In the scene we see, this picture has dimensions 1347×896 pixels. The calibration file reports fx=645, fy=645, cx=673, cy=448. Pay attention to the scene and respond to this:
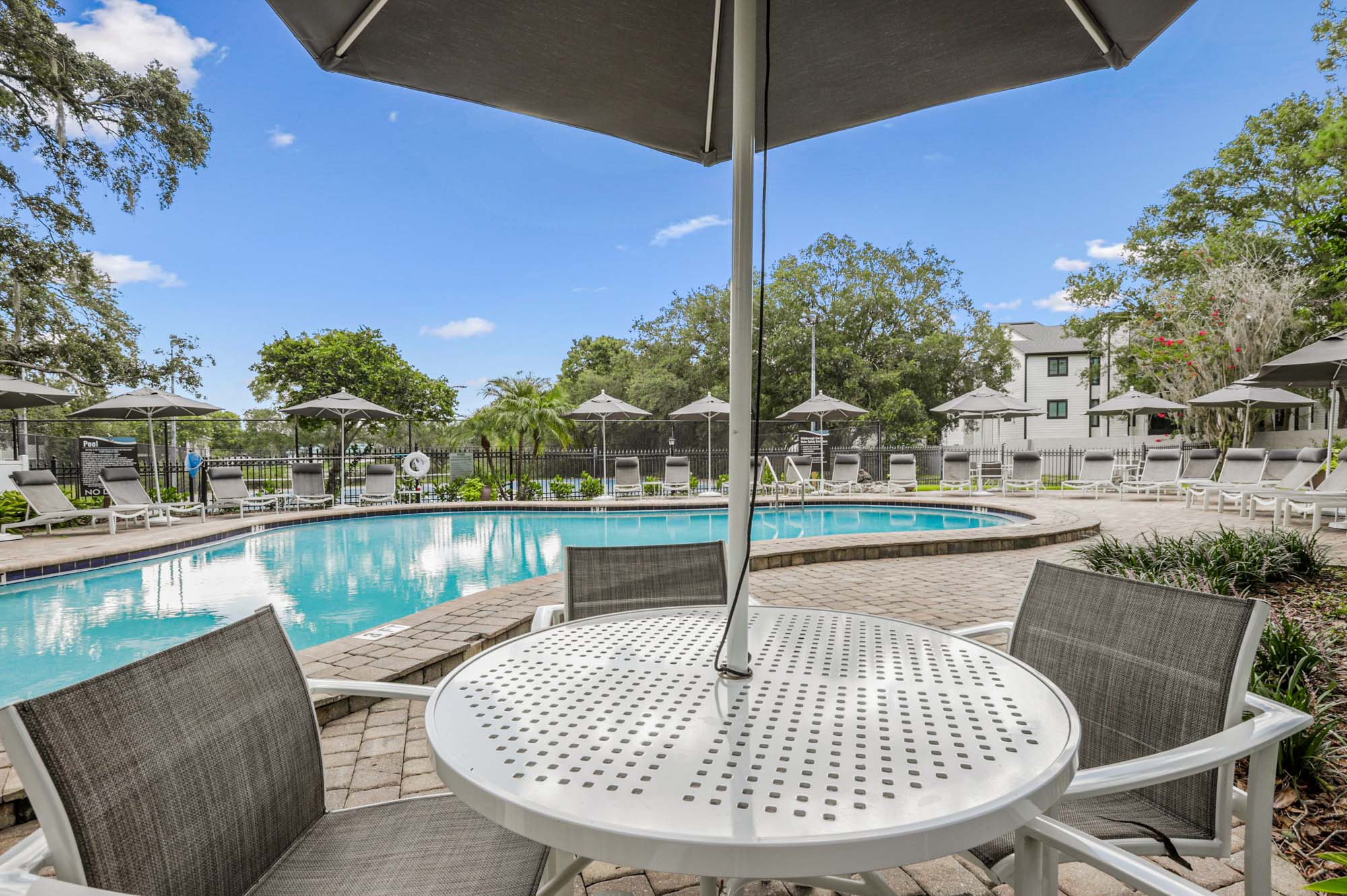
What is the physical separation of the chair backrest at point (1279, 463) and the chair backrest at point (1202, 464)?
154 cm

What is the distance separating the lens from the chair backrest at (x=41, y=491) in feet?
27.3

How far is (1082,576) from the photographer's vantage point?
1.62 m

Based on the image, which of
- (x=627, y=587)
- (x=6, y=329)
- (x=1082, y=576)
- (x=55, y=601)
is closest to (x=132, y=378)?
(x=6, y=329)

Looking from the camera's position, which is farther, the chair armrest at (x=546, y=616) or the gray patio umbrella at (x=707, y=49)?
the chair armrest at (x=546, y=616)

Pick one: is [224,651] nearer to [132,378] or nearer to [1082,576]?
[1082,576]

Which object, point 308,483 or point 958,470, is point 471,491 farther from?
point 958,470

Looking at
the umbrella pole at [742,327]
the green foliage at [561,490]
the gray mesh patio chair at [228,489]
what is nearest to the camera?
the umbrella pole at [742,327]

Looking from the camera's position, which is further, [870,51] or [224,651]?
[870,51]

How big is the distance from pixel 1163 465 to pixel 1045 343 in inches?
812

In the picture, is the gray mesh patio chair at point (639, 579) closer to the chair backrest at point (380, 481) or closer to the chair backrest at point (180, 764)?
the chair backrest at point (180, 764)

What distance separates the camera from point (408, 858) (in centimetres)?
117

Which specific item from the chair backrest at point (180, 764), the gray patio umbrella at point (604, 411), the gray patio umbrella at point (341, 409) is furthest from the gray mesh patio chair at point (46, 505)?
the chair backrest at point (180, 764)

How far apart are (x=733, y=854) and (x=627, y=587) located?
1.54 metres

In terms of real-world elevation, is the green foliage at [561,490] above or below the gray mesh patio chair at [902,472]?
below
